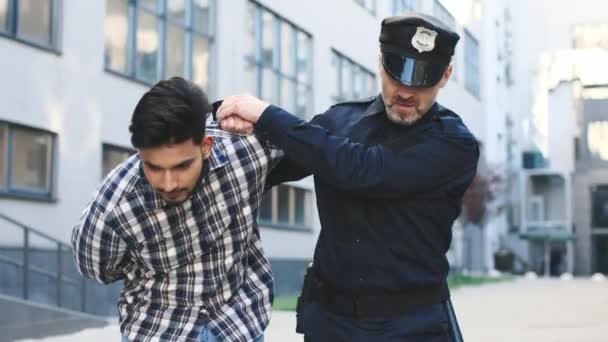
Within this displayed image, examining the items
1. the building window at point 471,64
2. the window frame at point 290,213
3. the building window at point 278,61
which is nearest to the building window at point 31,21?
the building window at point 278,61

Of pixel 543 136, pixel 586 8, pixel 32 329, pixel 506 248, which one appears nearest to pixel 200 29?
pixel 32 329

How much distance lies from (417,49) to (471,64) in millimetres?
48374

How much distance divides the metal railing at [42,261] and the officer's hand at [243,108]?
9918 millimetres

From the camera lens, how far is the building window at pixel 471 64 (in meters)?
49.0

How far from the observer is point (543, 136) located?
2667 inches

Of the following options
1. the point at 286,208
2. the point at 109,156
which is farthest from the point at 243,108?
the point at 286,208

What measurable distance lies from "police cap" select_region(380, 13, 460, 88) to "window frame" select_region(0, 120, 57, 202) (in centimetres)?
1242

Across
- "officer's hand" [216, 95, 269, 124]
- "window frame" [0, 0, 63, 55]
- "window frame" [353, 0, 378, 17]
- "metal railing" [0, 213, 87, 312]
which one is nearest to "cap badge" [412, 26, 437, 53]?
"officer's hand" [216, 95, 269, 124]

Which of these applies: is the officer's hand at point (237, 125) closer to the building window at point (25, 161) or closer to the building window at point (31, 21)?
the building window at point (25, 161)

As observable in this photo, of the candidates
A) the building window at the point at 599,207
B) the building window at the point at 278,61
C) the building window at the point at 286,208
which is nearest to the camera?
the building window at the point at 278,61

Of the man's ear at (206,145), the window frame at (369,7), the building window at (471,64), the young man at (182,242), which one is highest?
the building window at (471,64)

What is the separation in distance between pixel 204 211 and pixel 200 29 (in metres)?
18.7

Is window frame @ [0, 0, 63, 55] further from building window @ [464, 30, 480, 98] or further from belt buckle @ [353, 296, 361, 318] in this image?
building window @ [464, 30, 480, 98]

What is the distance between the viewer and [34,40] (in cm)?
1566
